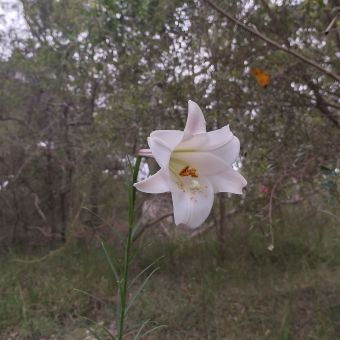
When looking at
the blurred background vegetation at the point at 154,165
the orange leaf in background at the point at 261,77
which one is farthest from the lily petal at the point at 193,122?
the orange leaf in background at the point at 261,77

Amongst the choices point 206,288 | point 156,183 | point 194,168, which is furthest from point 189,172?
point 206,288

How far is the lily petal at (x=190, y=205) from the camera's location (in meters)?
1.18

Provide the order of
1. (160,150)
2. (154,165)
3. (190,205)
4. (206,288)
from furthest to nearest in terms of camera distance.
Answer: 1. (206,288)
2. (154,165)
3. (190,205)
4. (160,150)

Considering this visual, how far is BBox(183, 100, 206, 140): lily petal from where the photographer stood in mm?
→ 1135

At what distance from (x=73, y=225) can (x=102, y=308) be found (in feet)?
4.06

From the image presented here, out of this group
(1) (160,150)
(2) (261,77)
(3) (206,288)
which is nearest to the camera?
(1) (160,150)

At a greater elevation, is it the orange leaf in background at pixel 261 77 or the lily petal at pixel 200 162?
the orange leaf in background at pixel 261 77

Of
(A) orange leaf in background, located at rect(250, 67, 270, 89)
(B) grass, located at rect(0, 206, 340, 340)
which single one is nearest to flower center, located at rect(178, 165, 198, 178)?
(B) grass, located at rect(0, 206, 340, 340)

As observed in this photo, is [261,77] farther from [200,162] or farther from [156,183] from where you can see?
[156,183]

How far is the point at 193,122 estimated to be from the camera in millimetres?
1142

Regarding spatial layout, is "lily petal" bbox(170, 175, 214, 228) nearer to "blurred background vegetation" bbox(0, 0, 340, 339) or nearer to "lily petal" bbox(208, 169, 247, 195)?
"lily petal" bbox(208, 169, 247, 195)

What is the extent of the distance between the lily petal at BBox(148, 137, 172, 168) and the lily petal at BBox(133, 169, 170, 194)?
0.03 metres

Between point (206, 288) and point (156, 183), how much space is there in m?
2.39

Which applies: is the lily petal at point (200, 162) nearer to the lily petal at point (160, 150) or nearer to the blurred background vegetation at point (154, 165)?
the lily petal at point (160, 150)
